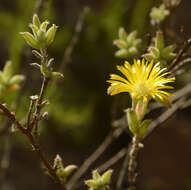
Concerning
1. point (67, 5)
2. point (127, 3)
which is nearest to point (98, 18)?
point (127, 3)

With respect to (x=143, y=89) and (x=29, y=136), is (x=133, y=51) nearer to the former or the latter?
(x=143, y=89)

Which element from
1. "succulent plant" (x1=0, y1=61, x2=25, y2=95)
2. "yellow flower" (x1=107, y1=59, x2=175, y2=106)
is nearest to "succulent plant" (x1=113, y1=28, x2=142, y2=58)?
"yellow flower" (x1=107, y1=59, x2=175, y2=106)

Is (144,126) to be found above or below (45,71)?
below

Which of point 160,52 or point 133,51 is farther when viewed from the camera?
point 133,51

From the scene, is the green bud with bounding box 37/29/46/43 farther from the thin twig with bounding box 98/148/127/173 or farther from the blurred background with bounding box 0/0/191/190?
the blurred background with bounding box 0/0/191/190

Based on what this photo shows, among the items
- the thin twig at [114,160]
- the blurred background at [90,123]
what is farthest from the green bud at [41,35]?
the blurred background at [90,123]

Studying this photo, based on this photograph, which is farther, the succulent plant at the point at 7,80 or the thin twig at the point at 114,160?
the thin twig at the point at 114,160

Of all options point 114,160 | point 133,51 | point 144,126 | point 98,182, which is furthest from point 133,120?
point 114,160

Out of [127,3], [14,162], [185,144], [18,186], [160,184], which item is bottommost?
[160,184]

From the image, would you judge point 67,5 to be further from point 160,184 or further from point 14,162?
point 160,184

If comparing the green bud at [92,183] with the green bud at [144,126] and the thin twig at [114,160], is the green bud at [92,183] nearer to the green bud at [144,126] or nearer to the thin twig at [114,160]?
the green bud at [144,126]

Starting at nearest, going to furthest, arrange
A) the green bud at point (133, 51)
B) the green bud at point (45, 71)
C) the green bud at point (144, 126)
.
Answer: the green bud at point (45, 71) → the green bud at point (144, 126) → the green bud at point (133, 51)
